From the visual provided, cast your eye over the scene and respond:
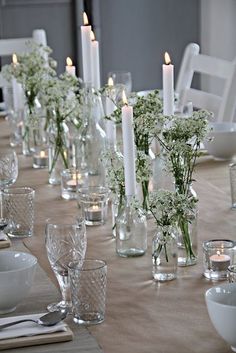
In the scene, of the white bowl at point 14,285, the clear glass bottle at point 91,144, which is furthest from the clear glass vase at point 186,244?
the clear glass bottle at point 91,144

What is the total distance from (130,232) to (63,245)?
0.25 metres

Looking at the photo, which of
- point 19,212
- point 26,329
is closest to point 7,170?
point 19,212

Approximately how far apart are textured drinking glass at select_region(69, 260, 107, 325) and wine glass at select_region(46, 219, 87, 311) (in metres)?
0.08

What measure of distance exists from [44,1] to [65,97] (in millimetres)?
3069

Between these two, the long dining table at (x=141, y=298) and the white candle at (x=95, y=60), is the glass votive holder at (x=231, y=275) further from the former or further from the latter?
the white candle at (x=95, y=60)

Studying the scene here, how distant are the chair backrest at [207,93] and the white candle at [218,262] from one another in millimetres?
1681

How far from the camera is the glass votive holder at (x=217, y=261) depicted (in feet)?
5.95

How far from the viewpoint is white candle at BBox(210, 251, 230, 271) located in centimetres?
182

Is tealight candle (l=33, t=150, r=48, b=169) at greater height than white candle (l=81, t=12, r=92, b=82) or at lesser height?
lesser

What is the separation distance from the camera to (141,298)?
1715 millimetres

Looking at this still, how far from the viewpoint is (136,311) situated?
1.65 meters

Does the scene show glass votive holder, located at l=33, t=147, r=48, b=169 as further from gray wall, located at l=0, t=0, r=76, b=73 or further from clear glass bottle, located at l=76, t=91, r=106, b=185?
gray wall, located at l=0, t=0, r=76, b=73

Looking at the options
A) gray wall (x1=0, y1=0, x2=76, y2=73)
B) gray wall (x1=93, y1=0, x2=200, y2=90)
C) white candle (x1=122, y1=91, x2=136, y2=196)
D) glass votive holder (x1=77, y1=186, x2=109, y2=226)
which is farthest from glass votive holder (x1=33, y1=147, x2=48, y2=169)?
gray wall (x1=93, y1=0, x2=200, y2=90)

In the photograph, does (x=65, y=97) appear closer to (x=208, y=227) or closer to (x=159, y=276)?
(x=208, y=227)
